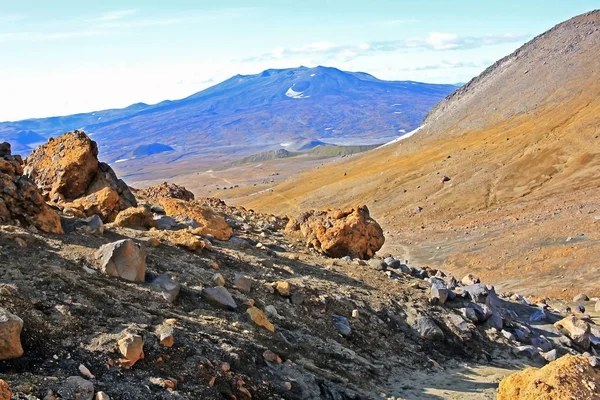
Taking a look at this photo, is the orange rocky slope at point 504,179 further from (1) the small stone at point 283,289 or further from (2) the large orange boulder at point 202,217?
(1) the small stone at point 283,289

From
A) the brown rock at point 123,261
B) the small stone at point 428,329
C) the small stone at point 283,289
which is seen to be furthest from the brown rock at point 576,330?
the brown rock at point 123,261

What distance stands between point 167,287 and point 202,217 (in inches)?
233

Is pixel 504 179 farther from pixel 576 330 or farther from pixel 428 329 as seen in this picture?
pixel 428 329

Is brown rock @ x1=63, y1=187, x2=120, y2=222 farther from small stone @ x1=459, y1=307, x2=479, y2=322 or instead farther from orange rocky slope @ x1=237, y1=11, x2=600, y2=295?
orange rocky slope @ x1=237, y1=11, x2=600, y2=295

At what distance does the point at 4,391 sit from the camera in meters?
5.12

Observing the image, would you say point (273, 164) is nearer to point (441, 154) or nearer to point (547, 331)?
point (441, 154)

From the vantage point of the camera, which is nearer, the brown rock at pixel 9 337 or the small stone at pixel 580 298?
the brown rock at pixel 9 337

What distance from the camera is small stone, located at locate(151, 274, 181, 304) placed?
8573 mm

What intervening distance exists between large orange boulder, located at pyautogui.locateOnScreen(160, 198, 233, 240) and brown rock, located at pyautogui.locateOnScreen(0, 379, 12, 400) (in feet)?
26.8

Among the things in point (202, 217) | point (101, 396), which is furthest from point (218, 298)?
point (202, 217)

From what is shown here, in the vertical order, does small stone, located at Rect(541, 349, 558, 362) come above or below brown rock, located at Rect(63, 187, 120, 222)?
below

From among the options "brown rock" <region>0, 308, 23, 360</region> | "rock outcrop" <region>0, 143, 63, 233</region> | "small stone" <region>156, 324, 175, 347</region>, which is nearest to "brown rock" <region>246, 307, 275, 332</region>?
"small stone" <region>156, 324, 175, 347</region>

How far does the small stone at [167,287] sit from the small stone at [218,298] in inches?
17.1

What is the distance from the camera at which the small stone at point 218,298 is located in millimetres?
9023
